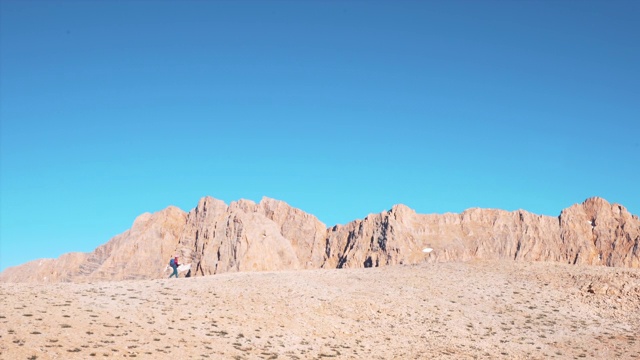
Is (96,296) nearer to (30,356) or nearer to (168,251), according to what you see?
(30,356)

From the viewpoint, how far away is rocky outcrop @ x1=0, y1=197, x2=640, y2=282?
130000mm

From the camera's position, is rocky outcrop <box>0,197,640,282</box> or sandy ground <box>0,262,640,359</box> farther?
rocky outcrop <box>0,197,640,282</box>

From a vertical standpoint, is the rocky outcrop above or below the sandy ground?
above

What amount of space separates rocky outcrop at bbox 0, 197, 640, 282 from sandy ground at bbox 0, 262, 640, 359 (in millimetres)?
85025

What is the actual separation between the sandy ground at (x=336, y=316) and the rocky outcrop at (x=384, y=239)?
85.0m

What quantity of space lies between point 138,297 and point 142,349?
1041cm

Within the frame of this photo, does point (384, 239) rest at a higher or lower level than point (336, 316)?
higher

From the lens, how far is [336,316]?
1367 inches

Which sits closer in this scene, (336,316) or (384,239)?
(336,316)

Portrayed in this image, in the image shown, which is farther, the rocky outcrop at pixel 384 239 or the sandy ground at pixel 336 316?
the rocky outcrop at pixel 384 239

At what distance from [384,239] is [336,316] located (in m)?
114

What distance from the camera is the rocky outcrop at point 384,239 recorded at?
130000mm

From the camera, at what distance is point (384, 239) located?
14738cm

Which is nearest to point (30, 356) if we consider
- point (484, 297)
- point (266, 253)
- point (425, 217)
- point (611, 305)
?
point (484, 297)
